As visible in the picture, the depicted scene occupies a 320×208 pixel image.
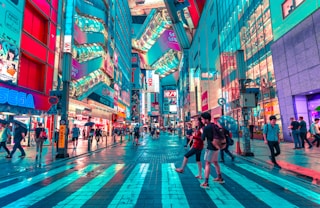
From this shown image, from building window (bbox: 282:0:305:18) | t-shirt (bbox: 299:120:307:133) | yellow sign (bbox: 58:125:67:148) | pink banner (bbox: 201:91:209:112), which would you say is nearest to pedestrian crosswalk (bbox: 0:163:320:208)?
yellow sign (bbox: 58:125:67:148)

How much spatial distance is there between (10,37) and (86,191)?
16.9 metres

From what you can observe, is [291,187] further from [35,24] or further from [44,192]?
[35,24]

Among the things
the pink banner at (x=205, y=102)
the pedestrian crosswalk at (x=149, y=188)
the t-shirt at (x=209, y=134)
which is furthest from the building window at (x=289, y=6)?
the pink banner at (x=205, y=102)

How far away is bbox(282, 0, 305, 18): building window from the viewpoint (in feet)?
51.0

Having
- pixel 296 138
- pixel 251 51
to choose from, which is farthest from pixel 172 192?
pixel 251 51

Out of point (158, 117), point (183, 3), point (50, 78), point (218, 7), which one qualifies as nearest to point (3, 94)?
point (50, 78)

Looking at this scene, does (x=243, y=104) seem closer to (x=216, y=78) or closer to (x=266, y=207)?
(x=266, y=207)

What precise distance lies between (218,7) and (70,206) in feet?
130

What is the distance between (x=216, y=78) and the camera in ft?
124

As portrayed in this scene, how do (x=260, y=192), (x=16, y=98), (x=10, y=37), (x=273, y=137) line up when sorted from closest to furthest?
(x=260, y=192) < (x=273, y=137) < (x=10, y=37) < (x=16, y=98)

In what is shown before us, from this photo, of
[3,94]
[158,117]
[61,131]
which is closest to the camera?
[61,131]

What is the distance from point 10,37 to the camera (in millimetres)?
16234

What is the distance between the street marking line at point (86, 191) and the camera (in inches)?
167

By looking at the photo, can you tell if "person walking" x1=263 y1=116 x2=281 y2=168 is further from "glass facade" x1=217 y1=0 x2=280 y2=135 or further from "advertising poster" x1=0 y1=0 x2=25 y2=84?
"advertising poster" x1=0 y1=0 x2=25 y2=84
